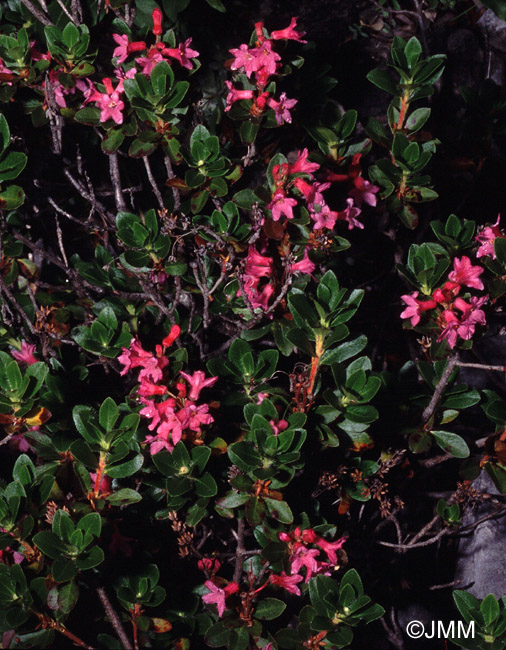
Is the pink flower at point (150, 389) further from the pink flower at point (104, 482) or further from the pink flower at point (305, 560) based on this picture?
the pink flower at point (305, 560)

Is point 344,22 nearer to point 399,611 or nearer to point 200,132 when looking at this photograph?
point 200,132

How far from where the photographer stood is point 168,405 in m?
1.64

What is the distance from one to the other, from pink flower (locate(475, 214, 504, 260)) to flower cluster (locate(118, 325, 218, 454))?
79 cm

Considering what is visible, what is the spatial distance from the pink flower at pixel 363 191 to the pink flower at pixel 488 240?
13.5 inches

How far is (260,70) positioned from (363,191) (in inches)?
18.1

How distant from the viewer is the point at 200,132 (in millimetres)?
1918

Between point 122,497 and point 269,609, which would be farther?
Result: point 269,609

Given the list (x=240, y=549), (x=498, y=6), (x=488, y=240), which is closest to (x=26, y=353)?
(x=240, y=549)

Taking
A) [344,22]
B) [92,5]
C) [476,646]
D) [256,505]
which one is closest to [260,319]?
[256,505]

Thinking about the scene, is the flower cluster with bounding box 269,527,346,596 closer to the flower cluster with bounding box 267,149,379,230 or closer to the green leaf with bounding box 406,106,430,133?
the flower cluster with bounding box 267,149,379,230

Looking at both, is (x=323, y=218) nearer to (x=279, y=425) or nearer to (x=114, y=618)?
(x=279, y=425)

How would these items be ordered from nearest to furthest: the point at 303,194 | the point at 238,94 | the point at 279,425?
the point at 279,425
the point at 303,194
the point at 238,94

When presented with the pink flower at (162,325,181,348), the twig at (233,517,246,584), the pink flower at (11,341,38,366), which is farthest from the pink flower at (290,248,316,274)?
the pink flower at (11,341,38,366)

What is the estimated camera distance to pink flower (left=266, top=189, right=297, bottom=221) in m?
1.81
